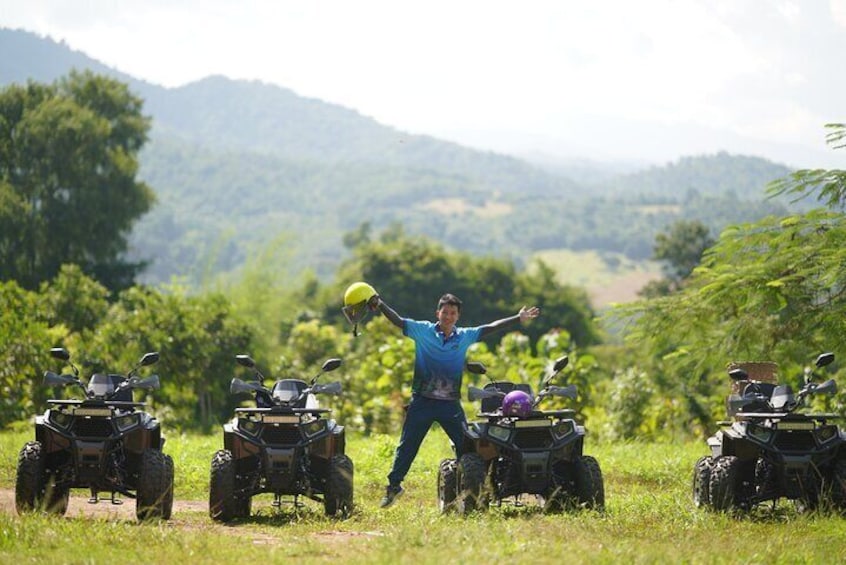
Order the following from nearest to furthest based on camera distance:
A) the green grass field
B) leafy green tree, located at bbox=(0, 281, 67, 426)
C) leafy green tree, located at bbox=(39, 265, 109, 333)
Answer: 1. the green grass field
2. leafy green tree, located at bbox=(0, 281, 67, 426)
3. leafy green tree, located at bbox=(39, 265, 109, 333)

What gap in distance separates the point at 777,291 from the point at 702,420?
36.7 feet

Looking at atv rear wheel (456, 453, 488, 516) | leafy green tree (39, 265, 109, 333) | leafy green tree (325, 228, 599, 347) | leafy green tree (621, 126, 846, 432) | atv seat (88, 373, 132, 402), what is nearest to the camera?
atv rear wheel (456, 453, 488, 516)

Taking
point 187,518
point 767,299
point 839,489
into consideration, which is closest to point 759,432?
point 839,489

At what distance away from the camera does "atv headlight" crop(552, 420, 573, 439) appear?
41.9 ft

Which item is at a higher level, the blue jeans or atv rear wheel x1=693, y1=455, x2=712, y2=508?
the blue jeans

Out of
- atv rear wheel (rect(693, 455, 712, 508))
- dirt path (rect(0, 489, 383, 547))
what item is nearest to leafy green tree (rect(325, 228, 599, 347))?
dirt path (rect(0, 489, 383, 547))

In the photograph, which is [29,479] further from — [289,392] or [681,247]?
[681,247]

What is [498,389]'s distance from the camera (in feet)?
43.5

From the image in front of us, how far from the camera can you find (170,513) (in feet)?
41.8

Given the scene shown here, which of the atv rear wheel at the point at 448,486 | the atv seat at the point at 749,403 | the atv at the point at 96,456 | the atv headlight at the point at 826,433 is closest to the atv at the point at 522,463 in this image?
the atv rear wheel at the point at 448,486

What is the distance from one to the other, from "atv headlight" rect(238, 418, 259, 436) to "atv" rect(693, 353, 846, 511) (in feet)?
14.2

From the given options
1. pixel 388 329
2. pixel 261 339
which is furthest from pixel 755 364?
pixel 261 339

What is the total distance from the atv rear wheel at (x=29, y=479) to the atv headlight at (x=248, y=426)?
1844 mm

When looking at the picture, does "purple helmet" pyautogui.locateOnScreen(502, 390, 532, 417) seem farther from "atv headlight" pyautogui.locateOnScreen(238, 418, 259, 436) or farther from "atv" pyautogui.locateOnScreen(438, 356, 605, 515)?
"atv headlight" pyautogui.locateOnScreen(238, 418, 259, 436)
